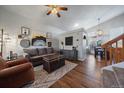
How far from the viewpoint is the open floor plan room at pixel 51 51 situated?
2069 millimetres

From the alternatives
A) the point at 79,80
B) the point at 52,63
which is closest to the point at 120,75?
the point at 79,80

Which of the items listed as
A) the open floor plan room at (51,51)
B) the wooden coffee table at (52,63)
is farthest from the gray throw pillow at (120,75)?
the wooden coffee table at (52,63)

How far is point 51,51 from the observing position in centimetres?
604

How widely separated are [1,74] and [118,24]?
8.08m

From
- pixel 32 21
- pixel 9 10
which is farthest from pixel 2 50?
pixel 32 21

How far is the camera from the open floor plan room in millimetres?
2069

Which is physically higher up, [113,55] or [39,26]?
[39,26]

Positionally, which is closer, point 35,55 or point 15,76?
point 15,76

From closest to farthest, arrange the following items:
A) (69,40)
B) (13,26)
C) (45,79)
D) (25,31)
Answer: (45,79) → (13,26) → (25,31) → (69,40)

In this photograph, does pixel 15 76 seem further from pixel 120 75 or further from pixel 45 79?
pixel 120 75

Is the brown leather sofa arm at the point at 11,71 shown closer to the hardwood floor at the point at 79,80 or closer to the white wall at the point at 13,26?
the hardwood floor at the point at 79,80

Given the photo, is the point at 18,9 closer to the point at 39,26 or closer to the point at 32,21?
the point at 32,21

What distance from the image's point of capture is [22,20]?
5023 mm
